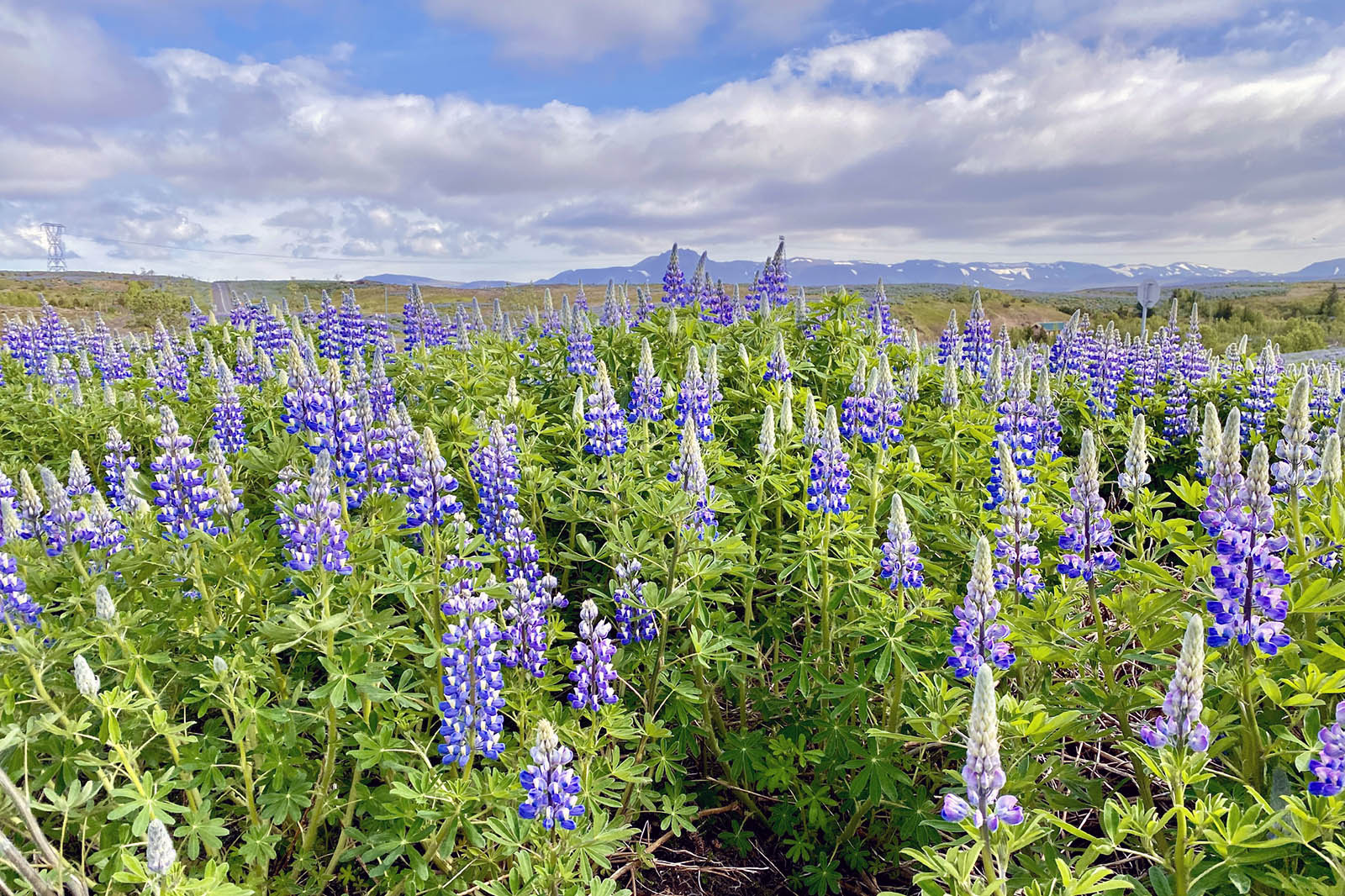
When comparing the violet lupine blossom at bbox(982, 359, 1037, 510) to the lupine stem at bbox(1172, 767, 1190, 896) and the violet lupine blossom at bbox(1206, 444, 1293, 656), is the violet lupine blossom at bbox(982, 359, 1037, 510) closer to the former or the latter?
the violet lupine blossom at bbox(1206, 444, 1293, 656)

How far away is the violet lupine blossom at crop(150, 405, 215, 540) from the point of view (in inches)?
136

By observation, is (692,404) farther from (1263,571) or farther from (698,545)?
(1263,571)

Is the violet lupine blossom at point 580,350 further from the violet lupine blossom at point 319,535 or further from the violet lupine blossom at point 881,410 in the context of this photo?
the violet lupine blossom at point 319,535

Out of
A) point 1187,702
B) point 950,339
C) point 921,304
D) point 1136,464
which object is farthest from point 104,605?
point 921,304

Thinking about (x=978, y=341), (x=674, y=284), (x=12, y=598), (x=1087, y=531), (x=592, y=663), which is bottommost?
(x=592, y=663)

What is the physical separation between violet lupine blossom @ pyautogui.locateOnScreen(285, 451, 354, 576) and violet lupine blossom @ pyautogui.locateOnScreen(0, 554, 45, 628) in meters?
1.16

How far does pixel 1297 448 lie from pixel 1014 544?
1007 millimetres

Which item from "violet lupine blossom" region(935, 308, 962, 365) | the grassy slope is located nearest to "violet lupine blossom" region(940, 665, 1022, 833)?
"violet lupine blossom" region(935, 308, 962, 365)

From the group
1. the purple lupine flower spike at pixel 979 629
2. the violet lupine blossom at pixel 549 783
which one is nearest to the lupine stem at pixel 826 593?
the purple lupine flower spike at pixel 979 629

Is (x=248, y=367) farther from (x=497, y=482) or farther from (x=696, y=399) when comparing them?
(x=696, y=399)

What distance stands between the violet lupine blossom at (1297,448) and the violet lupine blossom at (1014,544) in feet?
2.78

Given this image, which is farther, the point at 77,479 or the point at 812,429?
the point at 77,479

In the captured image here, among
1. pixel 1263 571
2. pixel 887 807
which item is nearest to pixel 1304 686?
pixel 1263 571

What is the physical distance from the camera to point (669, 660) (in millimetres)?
3721
